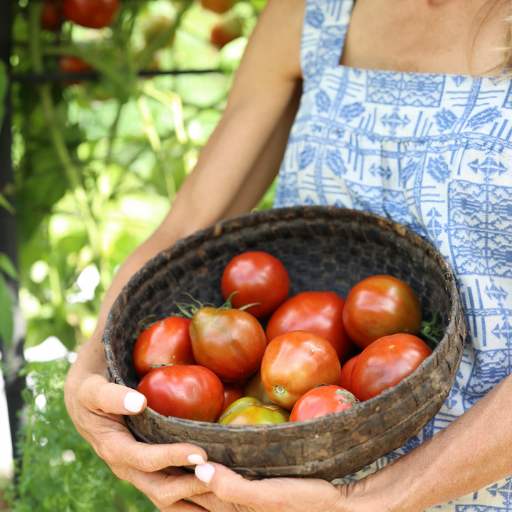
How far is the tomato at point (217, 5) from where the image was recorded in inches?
65.1

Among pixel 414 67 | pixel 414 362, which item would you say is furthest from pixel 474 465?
pixel 414 67

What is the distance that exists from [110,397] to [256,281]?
314 millimetres

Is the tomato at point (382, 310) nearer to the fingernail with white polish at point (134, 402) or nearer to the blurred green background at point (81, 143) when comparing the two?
the fingernail with white polish at point (134, 402)

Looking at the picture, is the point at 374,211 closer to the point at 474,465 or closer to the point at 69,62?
the point at 474,465

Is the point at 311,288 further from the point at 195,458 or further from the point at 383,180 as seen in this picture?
the point at 195,458

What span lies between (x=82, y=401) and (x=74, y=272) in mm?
1034

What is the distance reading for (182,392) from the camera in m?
0.70

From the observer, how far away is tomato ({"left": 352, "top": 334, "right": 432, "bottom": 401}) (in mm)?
667

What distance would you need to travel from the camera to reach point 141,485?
662mm

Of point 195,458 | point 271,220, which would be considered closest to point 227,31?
point 271,220

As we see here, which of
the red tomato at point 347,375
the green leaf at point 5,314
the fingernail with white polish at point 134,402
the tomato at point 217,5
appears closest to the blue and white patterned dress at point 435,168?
the red tomato at point 347,375

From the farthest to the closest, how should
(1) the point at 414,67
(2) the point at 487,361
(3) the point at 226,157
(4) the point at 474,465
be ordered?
(3) the point at 226,157 → (1) the point at 414,67 → (2) the point at 487,361 → (4) the point at 474,465

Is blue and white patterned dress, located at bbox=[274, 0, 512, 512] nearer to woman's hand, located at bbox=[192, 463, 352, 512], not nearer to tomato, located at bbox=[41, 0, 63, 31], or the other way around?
woman's hand, located at bbox=[192, 463, 352, 512]

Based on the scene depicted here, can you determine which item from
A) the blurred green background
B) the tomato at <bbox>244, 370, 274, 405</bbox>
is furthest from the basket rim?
the blurred green background
